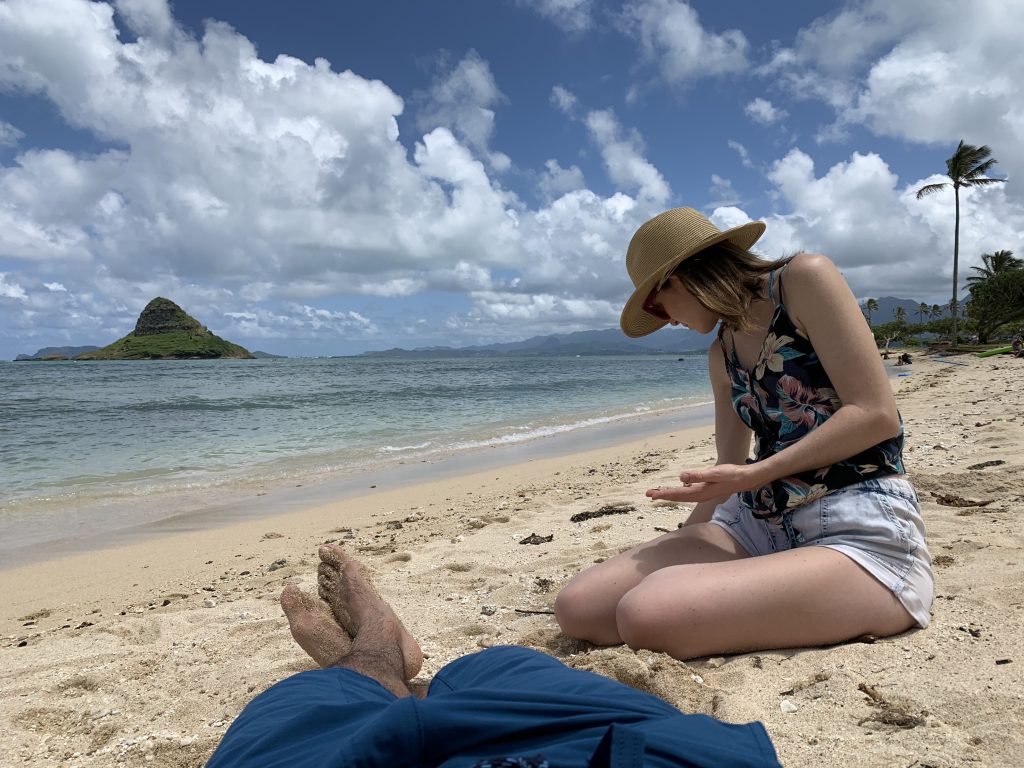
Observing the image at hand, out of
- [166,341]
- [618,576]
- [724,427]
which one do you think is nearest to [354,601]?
[618,576]

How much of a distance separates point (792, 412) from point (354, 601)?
71.9 inches

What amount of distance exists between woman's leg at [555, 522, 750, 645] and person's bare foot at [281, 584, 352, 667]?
0.85 meters

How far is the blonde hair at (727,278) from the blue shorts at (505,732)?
1361mm

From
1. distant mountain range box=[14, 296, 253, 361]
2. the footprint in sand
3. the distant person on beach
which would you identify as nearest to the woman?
the distant person on beach

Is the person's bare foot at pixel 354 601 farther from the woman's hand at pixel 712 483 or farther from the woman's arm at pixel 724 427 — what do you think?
the woman's arm at pixel 724 427

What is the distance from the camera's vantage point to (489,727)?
109cm

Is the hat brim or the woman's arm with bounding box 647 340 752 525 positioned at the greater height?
the hat brim

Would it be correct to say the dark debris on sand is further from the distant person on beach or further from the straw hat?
the distant person on beach

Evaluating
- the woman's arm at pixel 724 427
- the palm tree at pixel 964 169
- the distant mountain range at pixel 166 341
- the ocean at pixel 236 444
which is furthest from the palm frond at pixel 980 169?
the distant mountain range at pixel 166 341

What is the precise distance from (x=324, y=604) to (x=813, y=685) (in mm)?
1848

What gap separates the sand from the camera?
5.54ft

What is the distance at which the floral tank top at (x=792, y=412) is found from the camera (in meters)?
2.09

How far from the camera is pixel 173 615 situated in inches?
132

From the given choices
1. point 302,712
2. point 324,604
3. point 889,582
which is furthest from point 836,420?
point 324,604
